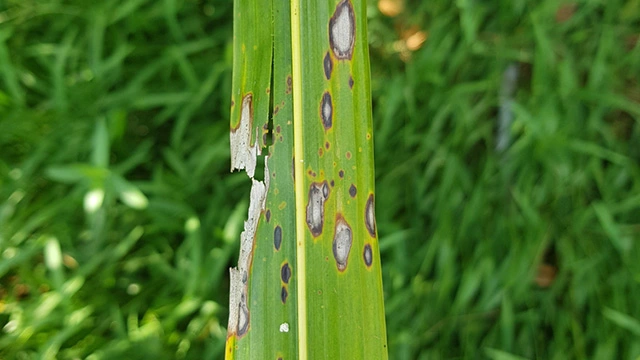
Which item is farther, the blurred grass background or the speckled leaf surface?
the blurred grass background

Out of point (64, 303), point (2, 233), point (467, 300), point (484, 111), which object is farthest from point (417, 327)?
point (2, 233)

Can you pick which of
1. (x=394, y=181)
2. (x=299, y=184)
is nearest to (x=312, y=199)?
(x=299, y=184)

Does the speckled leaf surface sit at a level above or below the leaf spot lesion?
below

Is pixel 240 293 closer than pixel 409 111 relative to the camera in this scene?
Yes

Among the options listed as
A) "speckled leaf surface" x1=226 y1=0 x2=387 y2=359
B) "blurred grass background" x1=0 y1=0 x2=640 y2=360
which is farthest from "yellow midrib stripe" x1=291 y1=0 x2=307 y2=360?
"blurred grass background" x1=0 y1=0 x2=640 y2=360

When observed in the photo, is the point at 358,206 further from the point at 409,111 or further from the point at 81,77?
the point at 81,77

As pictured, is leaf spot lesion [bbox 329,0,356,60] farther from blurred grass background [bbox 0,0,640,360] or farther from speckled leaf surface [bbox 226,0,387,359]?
blurred grass background [bbox 0,0,640,360]

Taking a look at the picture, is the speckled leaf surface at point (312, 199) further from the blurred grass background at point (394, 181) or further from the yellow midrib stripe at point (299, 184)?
→ the blurred grass background at point (394, 181)
